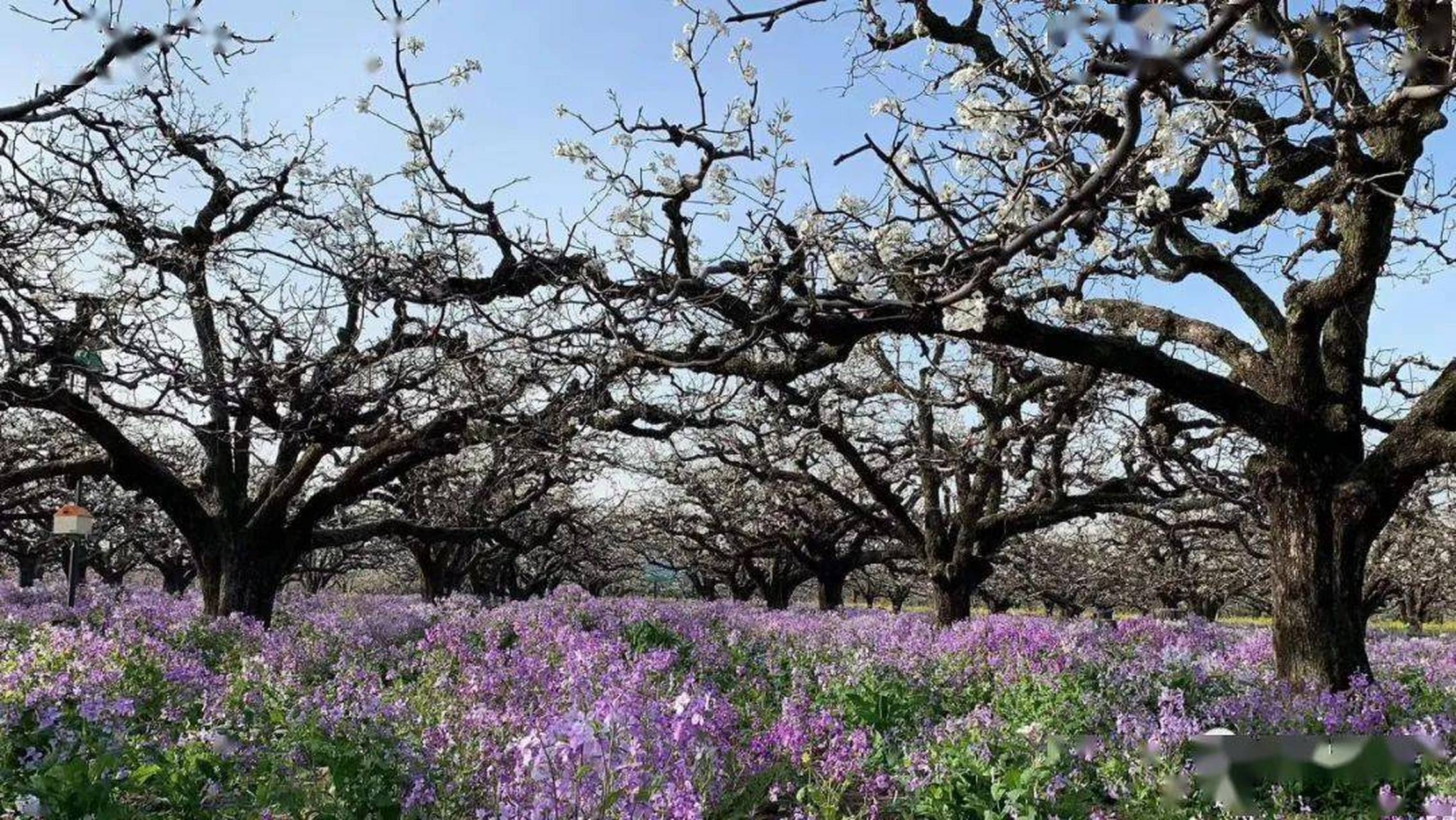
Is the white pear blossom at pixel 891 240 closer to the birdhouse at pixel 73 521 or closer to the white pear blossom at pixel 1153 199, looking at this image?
the white pear blossom at pixel 1153 199

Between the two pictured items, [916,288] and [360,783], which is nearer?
[360,783]

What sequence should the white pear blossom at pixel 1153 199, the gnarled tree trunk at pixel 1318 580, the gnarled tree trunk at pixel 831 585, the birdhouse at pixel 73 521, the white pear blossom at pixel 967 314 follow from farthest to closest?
the gnarled tree trunk at pixel 831 585 < the birdhouse at pixel 73 521 < the gnarled tree trunk at pixel 1318 580 < the white pear blossom at pixel 967 314 < the white pear blossom at pixel 1153 199

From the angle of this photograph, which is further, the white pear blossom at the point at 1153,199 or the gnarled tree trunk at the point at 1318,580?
the gnarled tree trunk at the point at 1318,580

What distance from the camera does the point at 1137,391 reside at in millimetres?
14008

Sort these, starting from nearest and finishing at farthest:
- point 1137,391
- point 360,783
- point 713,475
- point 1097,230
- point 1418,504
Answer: point 360,783 → point 1097,230 → point 1137,391 → point 1418,504 → point 713,475

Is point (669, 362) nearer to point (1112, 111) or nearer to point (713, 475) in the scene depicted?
point (1112, 111)

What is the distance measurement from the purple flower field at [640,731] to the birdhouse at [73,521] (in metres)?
9.60

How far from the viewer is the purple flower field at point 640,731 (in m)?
3.54

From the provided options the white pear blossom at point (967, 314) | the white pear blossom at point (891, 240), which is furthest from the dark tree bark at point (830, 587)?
the white pear blossom at point (967, 314)

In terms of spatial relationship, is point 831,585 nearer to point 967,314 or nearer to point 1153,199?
point 967,314

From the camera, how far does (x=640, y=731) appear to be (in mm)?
3260

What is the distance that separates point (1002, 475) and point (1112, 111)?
1332 cm

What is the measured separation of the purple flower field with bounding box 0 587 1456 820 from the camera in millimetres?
3539

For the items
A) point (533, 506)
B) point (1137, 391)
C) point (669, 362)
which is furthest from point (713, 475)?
point (669, 362)
